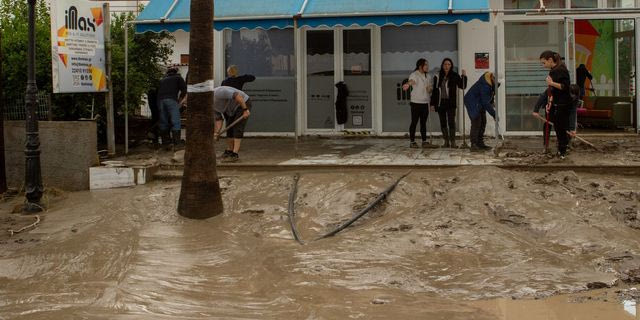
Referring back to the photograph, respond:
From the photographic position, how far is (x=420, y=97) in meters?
14.5

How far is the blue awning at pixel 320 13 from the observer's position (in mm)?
12828

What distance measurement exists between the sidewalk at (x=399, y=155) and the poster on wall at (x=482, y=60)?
168cm

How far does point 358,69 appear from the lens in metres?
17.4

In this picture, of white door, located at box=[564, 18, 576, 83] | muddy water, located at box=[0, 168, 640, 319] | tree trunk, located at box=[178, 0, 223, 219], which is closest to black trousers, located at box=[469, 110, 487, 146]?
white door, located at box=[564, 18, 576, 83]

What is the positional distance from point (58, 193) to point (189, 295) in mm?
5980

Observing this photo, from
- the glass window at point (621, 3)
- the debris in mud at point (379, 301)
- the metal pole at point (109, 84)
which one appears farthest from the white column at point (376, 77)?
the debris in mud at point (379, 301)

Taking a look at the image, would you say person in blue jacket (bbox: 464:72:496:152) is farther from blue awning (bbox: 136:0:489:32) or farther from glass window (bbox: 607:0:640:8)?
glass window (bbox: 607:0:640:8)

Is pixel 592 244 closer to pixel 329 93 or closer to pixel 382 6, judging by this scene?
pixel 382 6

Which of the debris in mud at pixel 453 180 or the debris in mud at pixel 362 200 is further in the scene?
the debris in mud at pixel 453 180

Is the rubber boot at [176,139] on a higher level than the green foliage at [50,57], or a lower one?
lower

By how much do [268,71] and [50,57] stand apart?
500cm

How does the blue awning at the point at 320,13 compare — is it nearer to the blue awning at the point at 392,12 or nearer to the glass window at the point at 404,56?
the blue awning at the point at 392,12

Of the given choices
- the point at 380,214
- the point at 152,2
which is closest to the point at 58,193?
the point at 152,2

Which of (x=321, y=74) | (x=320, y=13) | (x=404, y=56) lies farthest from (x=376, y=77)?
(x=320, y=13)
